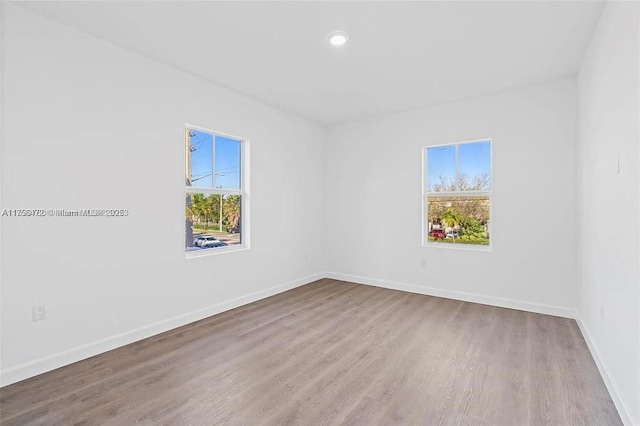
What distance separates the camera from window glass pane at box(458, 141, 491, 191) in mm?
4109

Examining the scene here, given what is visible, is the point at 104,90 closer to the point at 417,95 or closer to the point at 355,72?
the point at 355,72

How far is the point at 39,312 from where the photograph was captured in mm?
2328

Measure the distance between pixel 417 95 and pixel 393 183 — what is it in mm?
1312

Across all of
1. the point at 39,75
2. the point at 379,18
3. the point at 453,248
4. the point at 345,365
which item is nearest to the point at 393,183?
the point at 453,248

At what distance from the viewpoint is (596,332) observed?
2.54m

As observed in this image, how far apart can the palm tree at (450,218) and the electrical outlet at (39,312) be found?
4.40m

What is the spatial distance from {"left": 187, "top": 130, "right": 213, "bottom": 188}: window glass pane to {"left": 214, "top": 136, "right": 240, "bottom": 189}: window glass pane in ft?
0.35

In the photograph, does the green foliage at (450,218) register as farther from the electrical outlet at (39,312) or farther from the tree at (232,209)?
the electrical outlet at (39,312)

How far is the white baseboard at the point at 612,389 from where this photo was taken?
1727 millimetres

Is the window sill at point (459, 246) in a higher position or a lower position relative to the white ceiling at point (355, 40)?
lower

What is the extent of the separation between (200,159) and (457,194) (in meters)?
3.37

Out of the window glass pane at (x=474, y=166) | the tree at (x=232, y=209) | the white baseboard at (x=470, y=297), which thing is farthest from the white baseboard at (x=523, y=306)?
the tree at (x=232, y=209)

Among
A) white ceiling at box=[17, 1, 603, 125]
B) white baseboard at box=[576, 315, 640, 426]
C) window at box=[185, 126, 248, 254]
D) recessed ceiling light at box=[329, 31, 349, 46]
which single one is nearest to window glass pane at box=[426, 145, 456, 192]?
white ceiling at box=[17, 1, 603, 125]

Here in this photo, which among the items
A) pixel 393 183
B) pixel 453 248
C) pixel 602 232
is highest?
pixel 393 183
